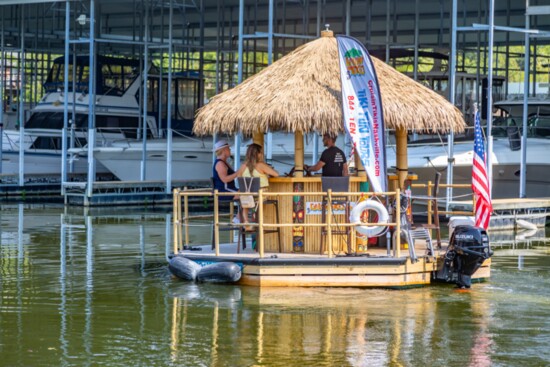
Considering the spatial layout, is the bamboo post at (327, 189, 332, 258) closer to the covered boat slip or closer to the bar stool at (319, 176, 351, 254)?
the covered boat slip

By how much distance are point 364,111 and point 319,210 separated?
61.2 inches

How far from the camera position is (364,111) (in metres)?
15.8

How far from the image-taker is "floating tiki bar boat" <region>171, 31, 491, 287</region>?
50.7 feet

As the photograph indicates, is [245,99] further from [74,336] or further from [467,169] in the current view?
[467,169]

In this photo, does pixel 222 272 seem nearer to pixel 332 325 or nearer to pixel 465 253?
pixel 332 325

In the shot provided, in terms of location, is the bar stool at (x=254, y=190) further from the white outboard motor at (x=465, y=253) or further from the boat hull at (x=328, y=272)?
the white outboard motor at (x=465, y=253)

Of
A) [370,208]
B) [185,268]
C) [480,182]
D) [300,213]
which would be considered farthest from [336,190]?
[480,182]

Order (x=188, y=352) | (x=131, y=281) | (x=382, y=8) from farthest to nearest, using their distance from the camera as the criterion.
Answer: (x=382, y=8)
(x=131, y=281)
(x=188, y=352)

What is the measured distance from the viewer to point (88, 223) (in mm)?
25609

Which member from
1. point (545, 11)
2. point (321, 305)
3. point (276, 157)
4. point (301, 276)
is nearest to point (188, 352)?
point (321, 305)

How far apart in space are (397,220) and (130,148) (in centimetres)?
2002

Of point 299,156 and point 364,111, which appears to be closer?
point 364,111

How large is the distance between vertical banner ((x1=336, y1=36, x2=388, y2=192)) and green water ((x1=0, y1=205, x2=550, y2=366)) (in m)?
1.81

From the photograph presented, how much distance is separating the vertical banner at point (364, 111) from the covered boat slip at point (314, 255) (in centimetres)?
49
